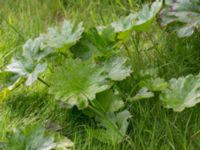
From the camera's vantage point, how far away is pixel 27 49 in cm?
190

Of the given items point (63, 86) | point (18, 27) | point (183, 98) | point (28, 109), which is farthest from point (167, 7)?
point (18, 27)

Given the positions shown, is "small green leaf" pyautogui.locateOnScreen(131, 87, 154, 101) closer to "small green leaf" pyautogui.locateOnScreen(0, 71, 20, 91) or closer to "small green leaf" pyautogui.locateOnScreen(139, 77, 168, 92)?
"small green leaf" pyautogui.locateOnScreen(139, 77, 168, 92)

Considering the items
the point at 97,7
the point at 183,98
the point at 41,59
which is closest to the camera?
the point at 183,98

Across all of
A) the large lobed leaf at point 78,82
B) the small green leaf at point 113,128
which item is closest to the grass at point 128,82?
the small green leaf at point 113,128

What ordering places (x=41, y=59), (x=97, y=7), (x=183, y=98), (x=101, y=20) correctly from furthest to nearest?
(x=97, y=7) → (x=101, y=20) → (x=41, y=59) → (x=183, y=98)

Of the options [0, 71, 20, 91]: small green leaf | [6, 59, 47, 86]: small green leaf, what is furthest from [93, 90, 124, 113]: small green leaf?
[0, 71, 20, 91]: small green leaf

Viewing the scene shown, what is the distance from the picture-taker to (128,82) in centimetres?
187

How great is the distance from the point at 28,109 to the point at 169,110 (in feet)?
1.92

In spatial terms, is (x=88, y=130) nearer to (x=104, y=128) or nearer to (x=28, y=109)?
(x=104, y=128)

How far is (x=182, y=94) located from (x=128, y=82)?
0.89ft

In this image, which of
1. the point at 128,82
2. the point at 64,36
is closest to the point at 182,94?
the point at 128,82

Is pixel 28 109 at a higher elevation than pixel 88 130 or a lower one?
higher

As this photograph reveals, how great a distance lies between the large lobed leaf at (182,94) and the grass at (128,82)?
0.25 ft

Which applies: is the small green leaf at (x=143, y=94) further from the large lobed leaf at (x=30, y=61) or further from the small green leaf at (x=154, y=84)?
the large lobed leaf at (x=30, y=61)
